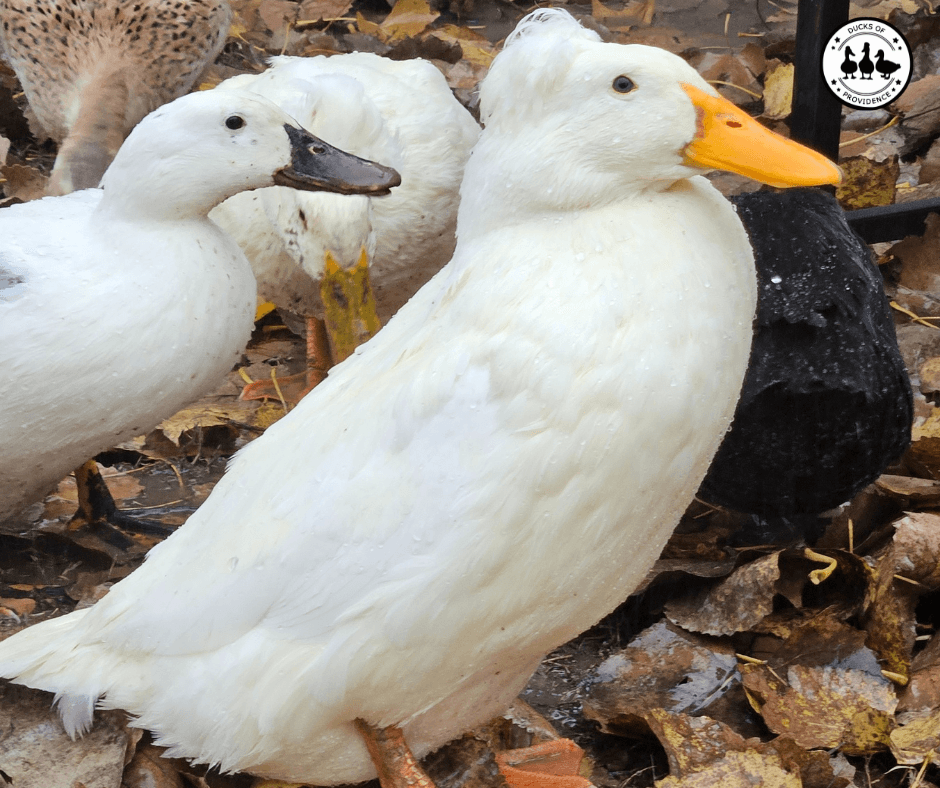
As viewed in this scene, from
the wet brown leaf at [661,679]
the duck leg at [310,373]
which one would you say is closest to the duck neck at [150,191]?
the duck leg at [310,373]

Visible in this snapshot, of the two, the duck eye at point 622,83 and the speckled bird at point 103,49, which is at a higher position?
the duck eye at point 622,83

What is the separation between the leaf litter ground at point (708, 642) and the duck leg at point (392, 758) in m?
0.23

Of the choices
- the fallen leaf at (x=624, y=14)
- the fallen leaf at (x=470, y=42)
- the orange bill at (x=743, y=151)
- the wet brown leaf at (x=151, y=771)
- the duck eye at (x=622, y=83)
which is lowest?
the wet brown leaf at (x=151, y=771)

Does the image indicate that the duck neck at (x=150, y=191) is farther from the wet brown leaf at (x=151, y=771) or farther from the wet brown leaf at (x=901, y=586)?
the wet brown leaf at (x=901, y=586)

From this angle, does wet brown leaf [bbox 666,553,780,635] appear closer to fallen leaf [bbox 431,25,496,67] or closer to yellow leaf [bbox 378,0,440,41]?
fallen leaf [bbox 431,25,496,67]

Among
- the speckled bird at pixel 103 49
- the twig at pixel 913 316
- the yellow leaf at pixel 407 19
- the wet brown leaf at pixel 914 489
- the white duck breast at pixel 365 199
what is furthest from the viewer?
the yellow leaf at pixel 407 19

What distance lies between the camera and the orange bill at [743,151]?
1545 millimetres

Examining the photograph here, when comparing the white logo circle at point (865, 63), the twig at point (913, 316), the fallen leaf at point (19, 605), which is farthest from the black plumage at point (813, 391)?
the fallen leaf at point (19, 605)

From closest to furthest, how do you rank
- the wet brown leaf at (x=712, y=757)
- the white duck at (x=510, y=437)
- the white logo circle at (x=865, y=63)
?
the white duck at (x=510, y=437), the wet brown leaf at (x=712, y=757), the white logo circle at (x=865, y=63)

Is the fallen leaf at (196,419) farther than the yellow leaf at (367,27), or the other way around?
the yellow leaf at (367,27)

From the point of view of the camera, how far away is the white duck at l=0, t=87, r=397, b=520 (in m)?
2.27

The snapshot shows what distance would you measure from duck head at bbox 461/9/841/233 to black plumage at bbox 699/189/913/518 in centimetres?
80

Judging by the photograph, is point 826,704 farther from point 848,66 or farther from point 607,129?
point 848,66

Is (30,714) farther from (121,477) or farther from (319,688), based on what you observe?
(121,477)
